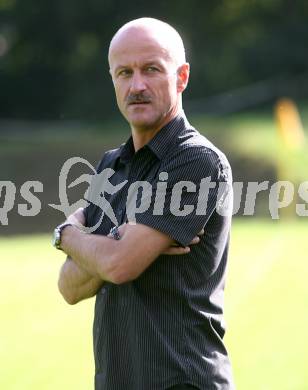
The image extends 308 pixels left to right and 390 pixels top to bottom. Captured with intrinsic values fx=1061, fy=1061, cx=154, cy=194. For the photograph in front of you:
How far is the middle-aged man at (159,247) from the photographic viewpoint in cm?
361

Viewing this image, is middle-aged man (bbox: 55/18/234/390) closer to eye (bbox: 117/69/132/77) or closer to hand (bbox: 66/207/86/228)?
eye (bbox: 117/69/132/77)

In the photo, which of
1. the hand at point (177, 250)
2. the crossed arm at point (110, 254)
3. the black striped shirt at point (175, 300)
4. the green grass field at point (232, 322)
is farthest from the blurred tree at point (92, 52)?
the hand at point (177, 250)

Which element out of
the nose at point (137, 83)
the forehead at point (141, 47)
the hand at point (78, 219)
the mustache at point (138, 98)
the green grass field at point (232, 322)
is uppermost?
the forehead at point (141, 47)

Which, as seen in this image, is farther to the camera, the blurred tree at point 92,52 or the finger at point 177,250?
the blurred tree at point 92,52

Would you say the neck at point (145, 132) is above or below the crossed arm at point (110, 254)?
above

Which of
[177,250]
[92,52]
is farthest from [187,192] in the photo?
[92,52]

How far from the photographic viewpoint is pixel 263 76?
37531 mm

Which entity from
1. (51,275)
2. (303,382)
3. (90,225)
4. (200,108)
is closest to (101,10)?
(200,108)

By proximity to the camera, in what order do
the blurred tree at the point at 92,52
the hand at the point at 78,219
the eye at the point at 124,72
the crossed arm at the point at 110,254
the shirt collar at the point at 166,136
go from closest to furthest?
the crossed arm at the point at 110,254
the shirt collar at the point at 166,136
the eye at the point at 124,72
the hand at the point at 78,219
the blurred tree at the point at 92,52

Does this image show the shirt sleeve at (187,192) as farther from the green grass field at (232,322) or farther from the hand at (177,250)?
the green grass field at (232,322)

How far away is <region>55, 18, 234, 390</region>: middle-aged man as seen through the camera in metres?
3.61

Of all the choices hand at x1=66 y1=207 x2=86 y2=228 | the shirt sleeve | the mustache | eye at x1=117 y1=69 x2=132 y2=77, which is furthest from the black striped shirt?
hand at x1=66 y1=207 x2=86 y2=228

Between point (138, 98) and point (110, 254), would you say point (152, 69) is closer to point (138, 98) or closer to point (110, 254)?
point (138, 98)

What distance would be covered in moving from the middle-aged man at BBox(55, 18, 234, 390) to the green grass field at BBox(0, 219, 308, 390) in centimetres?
400
